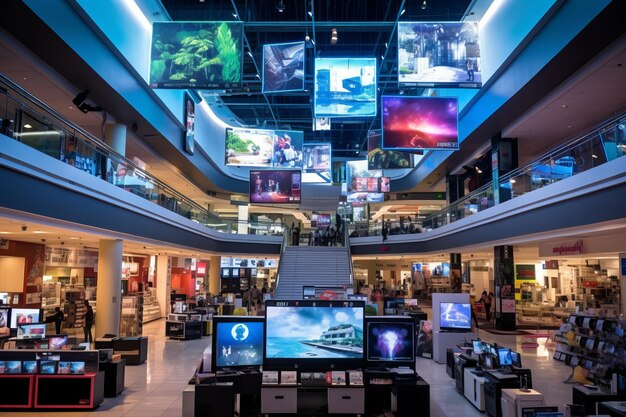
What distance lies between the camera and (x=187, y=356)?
15195 mm

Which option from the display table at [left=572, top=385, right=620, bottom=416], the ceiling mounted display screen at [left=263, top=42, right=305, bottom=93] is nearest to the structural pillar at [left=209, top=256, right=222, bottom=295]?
the ceiling mounted display screen at [left=263, top=42, right=305, bottom=93]

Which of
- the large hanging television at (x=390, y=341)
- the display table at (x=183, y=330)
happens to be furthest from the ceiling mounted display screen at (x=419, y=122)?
the display table at (x=183, y=330)

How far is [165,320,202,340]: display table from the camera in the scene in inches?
747

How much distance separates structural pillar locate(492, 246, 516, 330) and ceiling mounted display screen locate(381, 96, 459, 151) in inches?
271

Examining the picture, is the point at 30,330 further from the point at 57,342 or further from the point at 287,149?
the point at 287,149

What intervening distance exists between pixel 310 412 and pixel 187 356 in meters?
8.07

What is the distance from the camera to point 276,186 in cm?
2327

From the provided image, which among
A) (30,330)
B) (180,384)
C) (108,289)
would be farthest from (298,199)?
(30,330)

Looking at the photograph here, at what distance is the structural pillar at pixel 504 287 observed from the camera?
19.8 meters

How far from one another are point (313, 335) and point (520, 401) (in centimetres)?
325

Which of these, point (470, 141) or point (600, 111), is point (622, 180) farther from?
point (470, 141)

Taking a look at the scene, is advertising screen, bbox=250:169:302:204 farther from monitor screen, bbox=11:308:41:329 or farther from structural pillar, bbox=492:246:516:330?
monitor screen, bbox=11:308:41:329

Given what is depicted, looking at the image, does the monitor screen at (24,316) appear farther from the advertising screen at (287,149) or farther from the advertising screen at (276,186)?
the advertising screen at (287,149)

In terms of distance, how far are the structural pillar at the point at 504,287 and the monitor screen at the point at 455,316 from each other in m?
6.11
